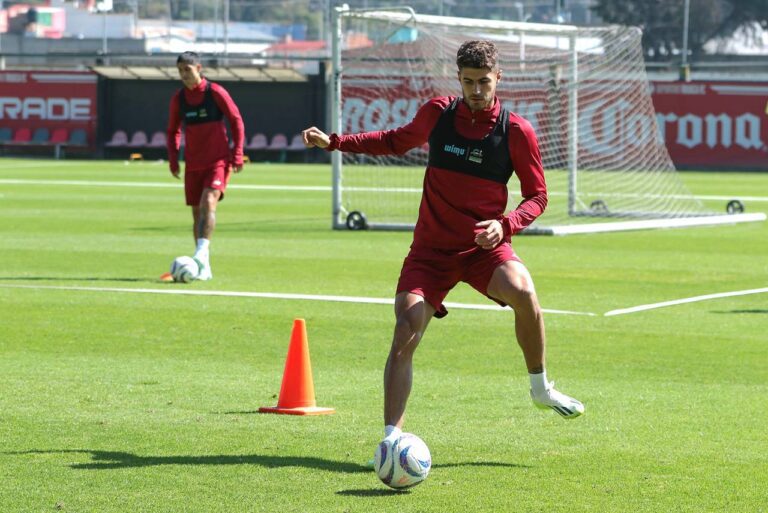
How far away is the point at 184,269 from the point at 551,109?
1344cm

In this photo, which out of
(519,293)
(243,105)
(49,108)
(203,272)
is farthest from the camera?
(49,108)

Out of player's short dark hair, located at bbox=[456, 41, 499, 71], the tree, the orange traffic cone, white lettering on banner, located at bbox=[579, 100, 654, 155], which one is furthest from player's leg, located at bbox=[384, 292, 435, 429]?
the tree

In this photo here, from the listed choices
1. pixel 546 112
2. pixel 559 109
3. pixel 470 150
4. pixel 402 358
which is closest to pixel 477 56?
pixel 470 150

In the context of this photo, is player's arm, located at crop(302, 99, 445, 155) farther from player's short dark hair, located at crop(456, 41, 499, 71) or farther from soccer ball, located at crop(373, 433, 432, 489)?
soccer ball, located at crop(373, 433, 432, 489)

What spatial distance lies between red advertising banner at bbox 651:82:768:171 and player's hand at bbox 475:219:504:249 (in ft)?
135

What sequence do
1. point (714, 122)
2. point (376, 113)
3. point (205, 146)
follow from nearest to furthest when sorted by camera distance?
point (205, 146) → point (376, 113) → point (714, 122)

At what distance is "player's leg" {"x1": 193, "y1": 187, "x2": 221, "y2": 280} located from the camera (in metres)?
15.7

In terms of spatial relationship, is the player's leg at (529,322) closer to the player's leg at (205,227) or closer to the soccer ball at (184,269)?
the soccer ball at (184,269)

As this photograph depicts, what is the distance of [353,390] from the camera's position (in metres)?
9.39

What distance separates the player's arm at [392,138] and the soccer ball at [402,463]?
1.53m

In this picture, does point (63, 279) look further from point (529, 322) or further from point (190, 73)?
point (529, 322)

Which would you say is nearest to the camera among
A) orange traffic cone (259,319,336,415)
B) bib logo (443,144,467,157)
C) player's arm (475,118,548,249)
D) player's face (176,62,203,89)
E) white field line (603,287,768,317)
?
player's arm (475,118,548,249)

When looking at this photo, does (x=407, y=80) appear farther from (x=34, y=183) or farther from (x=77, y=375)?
(x=77, y=375)

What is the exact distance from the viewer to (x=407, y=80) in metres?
31.5
